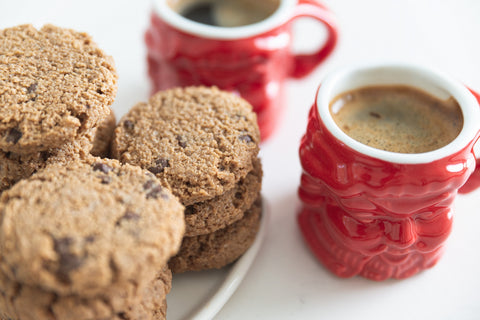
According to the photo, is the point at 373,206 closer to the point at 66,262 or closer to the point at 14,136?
the point at 66,262

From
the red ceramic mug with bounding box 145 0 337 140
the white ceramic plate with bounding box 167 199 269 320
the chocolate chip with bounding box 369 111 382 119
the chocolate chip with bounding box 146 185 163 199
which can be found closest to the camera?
the chocolate chip with bounding box 146 185 163 199

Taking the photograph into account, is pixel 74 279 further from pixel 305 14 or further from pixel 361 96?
pixel 305 14

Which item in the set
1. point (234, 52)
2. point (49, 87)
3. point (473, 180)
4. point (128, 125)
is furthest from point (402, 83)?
point (49, 87)

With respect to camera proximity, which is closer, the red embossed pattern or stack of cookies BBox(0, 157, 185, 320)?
stack of cookies BBox(0, 157, 185, 320)

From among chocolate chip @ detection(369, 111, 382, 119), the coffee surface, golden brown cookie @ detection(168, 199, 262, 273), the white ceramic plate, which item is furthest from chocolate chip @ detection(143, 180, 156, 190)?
chocolate chip @ detection(369, 111, 382, 119)

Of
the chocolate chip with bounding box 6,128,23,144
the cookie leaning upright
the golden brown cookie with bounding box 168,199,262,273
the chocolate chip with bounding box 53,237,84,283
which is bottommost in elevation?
the golden brown cookie with bounding box 168,199,262,273

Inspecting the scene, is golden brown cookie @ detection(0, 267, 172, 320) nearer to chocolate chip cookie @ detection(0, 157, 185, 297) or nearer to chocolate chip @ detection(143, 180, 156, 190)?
chocolate chip cookie @ detection(0, 157, 185, 297)

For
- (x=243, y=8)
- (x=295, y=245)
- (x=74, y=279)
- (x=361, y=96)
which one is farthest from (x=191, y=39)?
(x=74, y=279)
